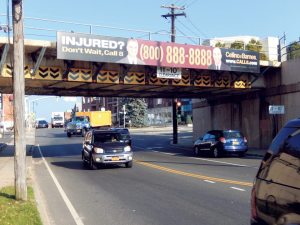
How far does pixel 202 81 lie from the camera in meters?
28.7

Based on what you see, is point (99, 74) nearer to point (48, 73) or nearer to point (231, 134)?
point (48, 73)

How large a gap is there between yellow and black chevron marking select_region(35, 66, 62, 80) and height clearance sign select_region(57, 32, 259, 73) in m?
2.03

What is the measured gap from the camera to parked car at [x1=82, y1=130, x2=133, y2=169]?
19781 mm

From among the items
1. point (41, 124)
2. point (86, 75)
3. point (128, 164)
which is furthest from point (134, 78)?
point (41, 124)

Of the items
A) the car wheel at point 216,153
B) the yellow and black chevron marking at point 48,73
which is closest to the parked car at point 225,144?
the car wheel at point 216,153

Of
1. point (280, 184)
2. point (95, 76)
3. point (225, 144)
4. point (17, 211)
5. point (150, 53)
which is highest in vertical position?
point (150, 53)

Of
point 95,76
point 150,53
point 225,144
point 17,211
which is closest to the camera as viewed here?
point 17,211

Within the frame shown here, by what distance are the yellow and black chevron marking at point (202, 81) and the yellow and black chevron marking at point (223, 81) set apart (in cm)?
66

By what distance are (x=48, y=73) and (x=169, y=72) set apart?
6612 millimetres

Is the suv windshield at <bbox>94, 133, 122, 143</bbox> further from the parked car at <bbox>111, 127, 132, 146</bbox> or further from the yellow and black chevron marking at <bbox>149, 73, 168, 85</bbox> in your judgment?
the yellow and black chevron marking at <bbox>149, 73, 168, 85</bbox>

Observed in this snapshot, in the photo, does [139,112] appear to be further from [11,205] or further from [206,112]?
[11,205]

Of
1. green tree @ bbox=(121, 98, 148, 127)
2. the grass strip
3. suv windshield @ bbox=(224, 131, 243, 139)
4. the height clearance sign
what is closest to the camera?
the grass strip

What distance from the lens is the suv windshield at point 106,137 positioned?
20.8 meters

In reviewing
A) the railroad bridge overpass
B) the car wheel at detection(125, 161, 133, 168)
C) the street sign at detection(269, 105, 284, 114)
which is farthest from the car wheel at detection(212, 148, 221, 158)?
the car wheel at detection(125, 161, 133, 168)
